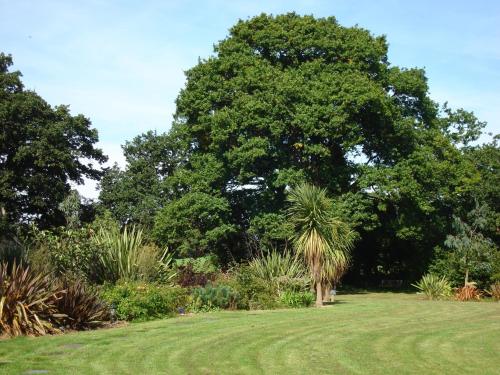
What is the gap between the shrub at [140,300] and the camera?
15391mm

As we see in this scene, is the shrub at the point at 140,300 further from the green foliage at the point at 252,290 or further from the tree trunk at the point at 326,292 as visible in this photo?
the tree trunk at the point at 326,292

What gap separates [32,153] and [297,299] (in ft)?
78.3

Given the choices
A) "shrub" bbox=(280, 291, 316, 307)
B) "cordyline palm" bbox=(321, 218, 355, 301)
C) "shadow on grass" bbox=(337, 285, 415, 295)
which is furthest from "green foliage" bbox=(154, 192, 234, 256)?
"shrub" bbox=(280, 291, 316, 307)

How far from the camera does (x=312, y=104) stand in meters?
29.4

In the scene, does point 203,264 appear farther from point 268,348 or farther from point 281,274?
point 268,348

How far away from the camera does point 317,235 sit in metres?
20.4

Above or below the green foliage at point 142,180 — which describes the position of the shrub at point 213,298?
below

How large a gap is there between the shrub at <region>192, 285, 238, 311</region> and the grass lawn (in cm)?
261

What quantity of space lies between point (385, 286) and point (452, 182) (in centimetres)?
1072

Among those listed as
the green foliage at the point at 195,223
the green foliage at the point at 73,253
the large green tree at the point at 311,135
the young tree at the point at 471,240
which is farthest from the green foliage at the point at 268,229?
the green foliage at the point at 73,253

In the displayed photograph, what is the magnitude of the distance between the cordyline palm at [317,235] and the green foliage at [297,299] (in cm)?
37

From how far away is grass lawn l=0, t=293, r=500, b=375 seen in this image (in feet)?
29.2

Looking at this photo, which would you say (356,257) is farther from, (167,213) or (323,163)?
(167,213)

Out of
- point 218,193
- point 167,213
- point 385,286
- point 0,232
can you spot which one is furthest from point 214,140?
point 385,286
